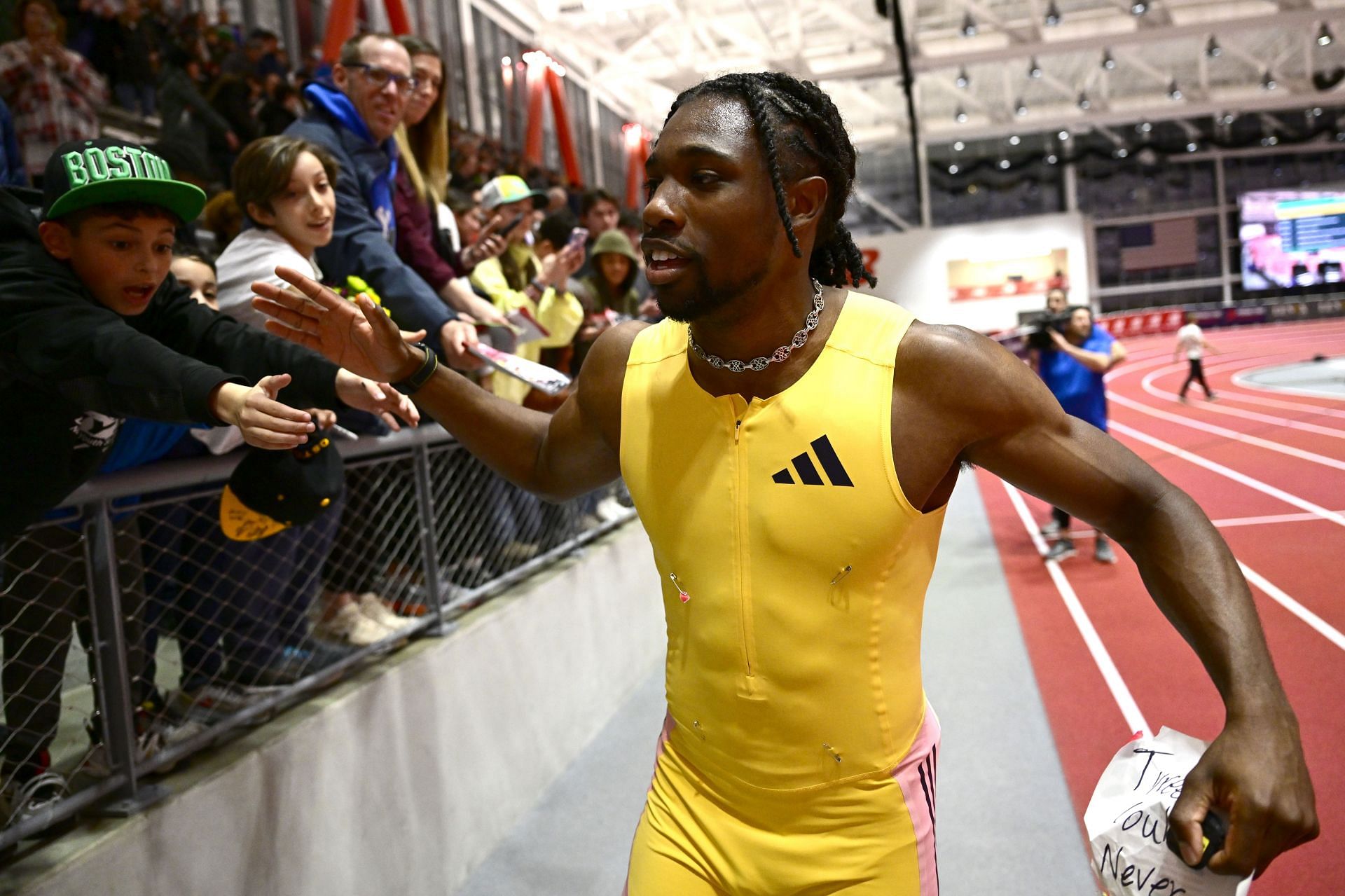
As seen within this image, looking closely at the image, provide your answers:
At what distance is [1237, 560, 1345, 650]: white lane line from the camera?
4562mm

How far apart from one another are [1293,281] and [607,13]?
24739mm

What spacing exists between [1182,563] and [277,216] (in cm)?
232

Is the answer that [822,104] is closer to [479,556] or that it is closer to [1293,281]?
[479,556]

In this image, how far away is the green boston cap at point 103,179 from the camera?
5.59 ft

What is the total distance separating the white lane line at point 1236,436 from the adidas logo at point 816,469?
26.5 feet

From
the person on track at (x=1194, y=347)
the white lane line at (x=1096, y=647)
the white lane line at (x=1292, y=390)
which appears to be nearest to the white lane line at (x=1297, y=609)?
the white lane line at (x=1096, y=647)

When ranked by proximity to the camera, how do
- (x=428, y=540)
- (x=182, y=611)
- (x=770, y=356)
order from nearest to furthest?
1. (x=770, y=356)
2. (x=182, y=611)
3. (x=428, y=540)

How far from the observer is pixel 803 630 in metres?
1.50

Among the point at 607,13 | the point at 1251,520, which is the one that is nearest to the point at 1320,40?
the point at 607,13

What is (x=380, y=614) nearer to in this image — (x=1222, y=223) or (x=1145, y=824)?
(x=1145, y=824)

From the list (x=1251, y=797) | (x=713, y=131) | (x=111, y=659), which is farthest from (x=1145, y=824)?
(x=111, y=659)

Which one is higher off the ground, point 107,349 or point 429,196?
point 429,196

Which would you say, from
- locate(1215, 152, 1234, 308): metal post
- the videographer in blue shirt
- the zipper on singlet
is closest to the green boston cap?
the zipper on singlet

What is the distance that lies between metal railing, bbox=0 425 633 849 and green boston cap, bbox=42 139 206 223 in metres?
0.56
